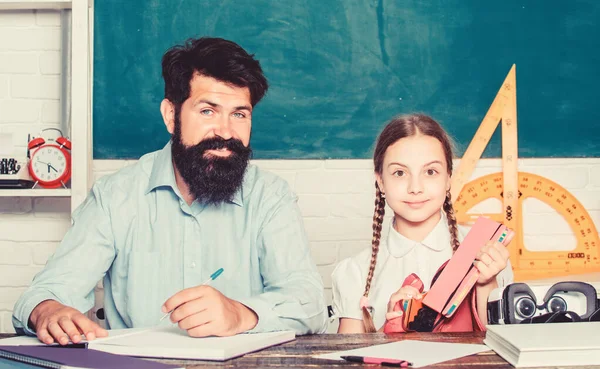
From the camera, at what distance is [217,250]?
173cm

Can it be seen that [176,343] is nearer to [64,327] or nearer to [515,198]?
[64,327]

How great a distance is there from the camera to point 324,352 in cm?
111

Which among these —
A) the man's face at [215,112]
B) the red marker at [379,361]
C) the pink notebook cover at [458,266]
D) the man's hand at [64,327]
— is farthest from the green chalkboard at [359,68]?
the red marker at [379,361]

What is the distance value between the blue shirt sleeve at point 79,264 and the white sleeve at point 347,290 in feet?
1.82

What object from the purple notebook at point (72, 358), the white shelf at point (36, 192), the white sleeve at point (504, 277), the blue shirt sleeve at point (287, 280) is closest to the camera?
the purple notebook at point (72, 358)

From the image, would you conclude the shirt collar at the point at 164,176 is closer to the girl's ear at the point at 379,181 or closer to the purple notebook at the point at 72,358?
the girl's ear at the point at 379,181

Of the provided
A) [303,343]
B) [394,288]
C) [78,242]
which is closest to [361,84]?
[394,288]

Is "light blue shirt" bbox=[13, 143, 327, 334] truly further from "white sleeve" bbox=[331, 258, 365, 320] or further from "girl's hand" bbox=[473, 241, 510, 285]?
"girl's hand" bbox=[473, 241, 510, 285]

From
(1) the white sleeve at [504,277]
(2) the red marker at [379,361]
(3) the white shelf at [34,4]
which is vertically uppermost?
(3) the white shelf at [34,4]

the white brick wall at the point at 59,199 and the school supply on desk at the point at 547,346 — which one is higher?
the white brick wall at the point at 59,199

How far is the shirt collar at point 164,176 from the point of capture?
1.73m

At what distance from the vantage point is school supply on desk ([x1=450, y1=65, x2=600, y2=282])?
233cm

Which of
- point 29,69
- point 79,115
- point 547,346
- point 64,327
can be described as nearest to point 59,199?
point 79,115

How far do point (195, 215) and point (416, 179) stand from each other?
55 cm
